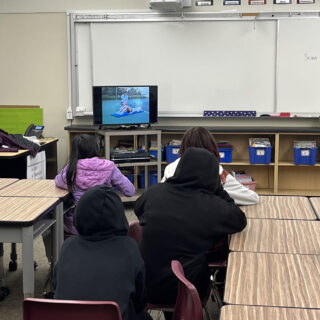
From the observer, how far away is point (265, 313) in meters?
1.63

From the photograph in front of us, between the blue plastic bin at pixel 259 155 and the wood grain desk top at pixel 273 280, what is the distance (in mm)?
3840

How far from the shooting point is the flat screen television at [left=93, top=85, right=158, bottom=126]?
5.65m

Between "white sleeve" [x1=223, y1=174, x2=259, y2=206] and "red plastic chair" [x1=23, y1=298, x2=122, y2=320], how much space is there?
4.76 feet

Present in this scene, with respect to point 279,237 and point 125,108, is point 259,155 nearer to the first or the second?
point 125,108

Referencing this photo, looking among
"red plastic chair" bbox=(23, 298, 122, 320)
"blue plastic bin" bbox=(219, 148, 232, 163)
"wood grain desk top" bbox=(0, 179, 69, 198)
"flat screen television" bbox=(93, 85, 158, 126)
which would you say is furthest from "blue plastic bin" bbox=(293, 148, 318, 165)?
"red plastic chair" bbox=(23, 298, 122, 320)

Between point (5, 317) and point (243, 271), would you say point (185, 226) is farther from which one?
point (5, 317)

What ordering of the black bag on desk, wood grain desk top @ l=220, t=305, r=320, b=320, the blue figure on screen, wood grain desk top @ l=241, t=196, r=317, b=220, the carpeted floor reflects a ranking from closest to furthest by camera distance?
wood grain desk top @ l=220, t=305, r=320, b=320
wood grain desk top @ l=241, t=196, r=317, b=220
the carpeted floor
the black bag on desk
the blue figure on screen

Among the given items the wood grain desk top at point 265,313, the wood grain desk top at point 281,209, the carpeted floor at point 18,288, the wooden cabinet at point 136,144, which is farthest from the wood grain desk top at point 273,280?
the wooden cabinet at point 136,144

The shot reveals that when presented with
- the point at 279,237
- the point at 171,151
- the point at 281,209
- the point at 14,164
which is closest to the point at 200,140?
the point at 281,209

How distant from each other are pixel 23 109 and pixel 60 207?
11.4 feet

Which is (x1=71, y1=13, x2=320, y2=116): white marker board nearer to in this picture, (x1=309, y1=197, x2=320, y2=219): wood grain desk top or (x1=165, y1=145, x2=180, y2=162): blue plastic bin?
(x1=165, y1=145, x2=180, y2=162): blue plastic bin

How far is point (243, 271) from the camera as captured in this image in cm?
202

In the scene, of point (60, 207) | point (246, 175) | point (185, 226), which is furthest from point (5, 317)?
point (246, 175)

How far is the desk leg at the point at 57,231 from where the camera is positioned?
3.19 meters
